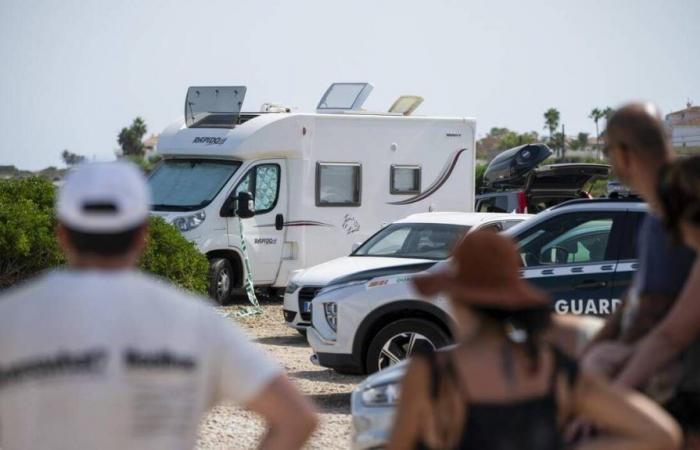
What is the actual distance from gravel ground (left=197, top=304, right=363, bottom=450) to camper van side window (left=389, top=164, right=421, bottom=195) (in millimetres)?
3844

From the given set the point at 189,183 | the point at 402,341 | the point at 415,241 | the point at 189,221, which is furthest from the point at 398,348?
the point at 189,183

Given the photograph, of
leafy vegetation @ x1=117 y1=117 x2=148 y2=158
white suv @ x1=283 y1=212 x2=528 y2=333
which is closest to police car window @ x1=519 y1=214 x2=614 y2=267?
white suv @ x1=283 y1=212 x2=528 y2=333

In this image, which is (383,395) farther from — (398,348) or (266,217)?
(266,217)

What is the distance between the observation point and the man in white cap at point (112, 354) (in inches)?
102

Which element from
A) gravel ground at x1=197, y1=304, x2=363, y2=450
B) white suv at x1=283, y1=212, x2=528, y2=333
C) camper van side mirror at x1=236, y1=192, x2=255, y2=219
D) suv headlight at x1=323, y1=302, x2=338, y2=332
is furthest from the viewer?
camper van side mirror at x1=236, y1=192, x2=255, y2=219

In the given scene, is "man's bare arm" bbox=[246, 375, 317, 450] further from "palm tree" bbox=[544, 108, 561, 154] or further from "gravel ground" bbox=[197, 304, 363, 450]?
"palm tree" bbox=[544, 108, 561, 154]

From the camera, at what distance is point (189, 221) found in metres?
17.4

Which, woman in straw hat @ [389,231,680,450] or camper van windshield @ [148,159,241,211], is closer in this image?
woman in straw hat @ [389,231,680,450]

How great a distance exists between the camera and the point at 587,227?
9.73 m

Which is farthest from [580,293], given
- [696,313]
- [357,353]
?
[696,313]

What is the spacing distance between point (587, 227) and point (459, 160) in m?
9.97

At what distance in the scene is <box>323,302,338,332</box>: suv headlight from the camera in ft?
34.8

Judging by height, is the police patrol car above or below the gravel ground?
above

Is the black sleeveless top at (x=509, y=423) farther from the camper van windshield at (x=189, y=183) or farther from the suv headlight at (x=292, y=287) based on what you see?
the camper van windshield at (x=189, y=183)
